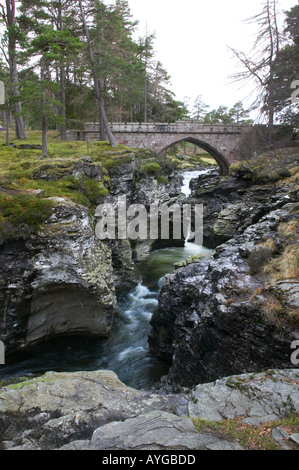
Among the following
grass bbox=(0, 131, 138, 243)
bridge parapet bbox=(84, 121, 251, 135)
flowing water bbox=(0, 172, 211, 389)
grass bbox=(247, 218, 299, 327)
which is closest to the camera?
grass bbox=(247, 218, 299, 327)

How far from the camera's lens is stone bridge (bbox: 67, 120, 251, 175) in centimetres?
2977

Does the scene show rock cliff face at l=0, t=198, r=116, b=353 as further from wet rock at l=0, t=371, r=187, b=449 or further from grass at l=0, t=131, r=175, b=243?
wet rock at l=0, t=371, r=187, b=449

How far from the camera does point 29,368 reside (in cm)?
1065

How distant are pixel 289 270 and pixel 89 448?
6.36m

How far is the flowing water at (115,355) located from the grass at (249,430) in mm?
6365

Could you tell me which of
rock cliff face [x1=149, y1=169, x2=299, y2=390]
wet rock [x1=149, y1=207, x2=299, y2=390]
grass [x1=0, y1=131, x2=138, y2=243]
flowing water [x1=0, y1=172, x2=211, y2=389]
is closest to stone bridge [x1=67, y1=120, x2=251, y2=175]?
grass [x1=0, y1=131, x2=138, y2=243]

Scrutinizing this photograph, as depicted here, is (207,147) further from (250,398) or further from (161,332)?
(250,398)

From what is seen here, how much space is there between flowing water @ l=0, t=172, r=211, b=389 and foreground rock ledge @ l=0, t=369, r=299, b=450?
15.3 feet

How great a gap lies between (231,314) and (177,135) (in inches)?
1084

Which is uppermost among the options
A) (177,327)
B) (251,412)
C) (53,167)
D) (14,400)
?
(53,167)

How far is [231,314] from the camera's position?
7395 mm

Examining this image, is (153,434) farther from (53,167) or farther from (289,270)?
(53,167)

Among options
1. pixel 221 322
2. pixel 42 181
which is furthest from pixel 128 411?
pixel 42 181

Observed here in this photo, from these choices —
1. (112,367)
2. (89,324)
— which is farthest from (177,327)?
(89,324)
